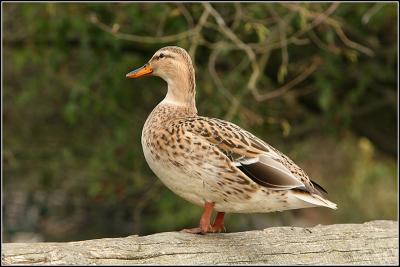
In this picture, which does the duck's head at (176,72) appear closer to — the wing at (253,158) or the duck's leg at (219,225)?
the wing at (253,158)

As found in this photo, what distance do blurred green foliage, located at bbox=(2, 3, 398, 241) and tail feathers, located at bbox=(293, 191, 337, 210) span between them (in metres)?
2.72

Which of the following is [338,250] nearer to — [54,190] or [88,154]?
[88,154]

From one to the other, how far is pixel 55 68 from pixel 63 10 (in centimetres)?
52

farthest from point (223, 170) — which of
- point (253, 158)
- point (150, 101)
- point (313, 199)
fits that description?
point (150, 101)

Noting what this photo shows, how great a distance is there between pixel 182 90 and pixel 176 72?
0.09m

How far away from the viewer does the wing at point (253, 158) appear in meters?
3.21

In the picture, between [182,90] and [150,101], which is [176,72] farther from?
[150,101]

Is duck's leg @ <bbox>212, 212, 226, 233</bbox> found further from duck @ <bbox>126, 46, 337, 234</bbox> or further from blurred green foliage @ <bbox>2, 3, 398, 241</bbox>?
blurred green foliage @ <bbox>2, 3, 398, 241</bbox>

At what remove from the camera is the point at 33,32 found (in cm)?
714

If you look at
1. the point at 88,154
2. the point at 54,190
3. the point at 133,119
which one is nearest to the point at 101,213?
the point at 54,190

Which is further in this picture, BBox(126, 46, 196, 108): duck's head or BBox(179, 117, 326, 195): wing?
BBox(126, 46, 196, 108): duck's head

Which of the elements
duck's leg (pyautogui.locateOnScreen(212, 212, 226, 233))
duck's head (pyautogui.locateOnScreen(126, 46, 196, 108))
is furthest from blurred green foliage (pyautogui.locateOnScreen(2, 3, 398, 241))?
duck's leg (pyautogui.locateOnScreen(212, 212, 226, 233))

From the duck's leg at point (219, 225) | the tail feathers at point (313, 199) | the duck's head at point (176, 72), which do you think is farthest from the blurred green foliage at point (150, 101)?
the tail feathers at point (313, 199)

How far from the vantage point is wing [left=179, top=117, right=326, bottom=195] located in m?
3.21
